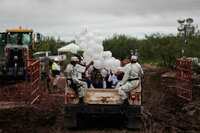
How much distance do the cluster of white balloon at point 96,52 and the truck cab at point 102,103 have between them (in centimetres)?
96

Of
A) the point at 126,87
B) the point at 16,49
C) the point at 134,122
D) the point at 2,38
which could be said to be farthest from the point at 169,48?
the point at 126,87

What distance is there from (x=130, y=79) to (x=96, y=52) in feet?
4.94

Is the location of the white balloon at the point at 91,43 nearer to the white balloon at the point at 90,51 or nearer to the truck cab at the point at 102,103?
the white balloon at the point at 90,51

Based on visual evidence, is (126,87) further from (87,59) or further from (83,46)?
(83,46)

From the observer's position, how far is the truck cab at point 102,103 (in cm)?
1310

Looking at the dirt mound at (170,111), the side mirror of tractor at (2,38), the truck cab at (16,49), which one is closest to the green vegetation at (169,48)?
the truck cab at (16,49)

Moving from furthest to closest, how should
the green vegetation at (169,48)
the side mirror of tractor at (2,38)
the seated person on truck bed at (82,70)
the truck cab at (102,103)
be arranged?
the green vegetation at (169,48) < the side mirror of tractor at (2,38) < the seated person on truck bed at (82,70) < the truck cab at (102,103)

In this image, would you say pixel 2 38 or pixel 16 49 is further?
pixel 16 49

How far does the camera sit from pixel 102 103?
43.1 feet

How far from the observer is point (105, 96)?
43.1 feet

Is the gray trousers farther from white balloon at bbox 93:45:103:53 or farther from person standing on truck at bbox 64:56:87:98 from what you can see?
white balloon at bbox 93:45:103:53

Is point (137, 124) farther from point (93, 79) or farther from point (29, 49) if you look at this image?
point (29, 49)

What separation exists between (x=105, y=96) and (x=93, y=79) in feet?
3.73

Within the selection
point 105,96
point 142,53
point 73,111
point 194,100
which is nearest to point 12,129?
point 73,111
